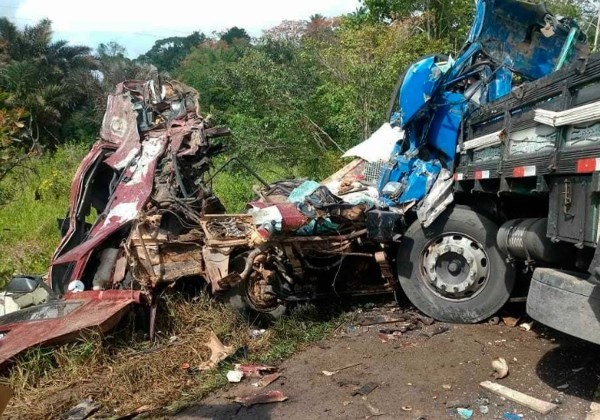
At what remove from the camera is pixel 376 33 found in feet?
36.1

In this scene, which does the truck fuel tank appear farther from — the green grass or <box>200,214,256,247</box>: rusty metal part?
the green grass

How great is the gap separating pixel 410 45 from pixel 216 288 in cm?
741

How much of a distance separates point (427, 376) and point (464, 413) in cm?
63

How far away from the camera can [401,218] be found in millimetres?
5215

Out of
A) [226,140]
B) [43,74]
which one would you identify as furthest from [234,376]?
[43,74]

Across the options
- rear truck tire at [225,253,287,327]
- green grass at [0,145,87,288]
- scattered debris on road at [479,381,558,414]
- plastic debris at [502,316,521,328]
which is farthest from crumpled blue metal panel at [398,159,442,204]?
green grass at [0,145,87,288]

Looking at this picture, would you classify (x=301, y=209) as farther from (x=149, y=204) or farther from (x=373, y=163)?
(x=149, y=204)

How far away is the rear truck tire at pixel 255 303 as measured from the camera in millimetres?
5668

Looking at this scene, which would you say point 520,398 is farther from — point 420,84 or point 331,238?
point 420,84

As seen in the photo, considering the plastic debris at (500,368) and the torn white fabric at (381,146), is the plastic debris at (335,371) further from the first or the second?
the torn white fabric at (381,146)

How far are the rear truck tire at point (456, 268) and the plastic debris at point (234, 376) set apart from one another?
1.78 metres

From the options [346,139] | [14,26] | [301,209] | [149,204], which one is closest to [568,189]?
[301,209]

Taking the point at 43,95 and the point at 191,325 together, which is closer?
the point at 191,325

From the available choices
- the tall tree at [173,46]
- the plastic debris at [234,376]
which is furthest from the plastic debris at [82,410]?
the tall tree at [173,46]
